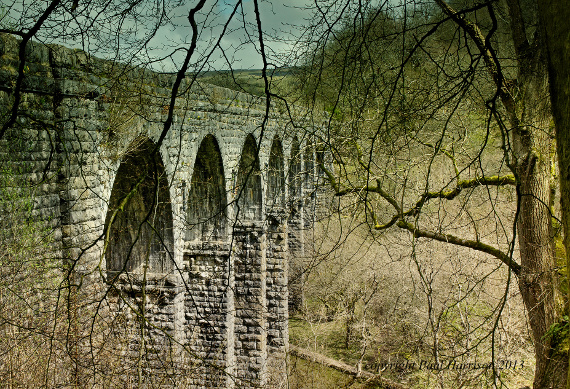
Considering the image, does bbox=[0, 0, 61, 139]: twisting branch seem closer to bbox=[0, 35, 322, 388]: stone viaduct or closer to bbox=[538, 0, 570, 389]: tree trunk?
bbox=[0, 35, 322, 388]: stone viaduct

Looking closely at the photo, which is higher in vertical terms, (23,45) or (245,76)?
(245,76)

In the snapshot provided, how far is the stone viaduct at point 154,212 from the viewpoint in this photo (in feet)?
11.7

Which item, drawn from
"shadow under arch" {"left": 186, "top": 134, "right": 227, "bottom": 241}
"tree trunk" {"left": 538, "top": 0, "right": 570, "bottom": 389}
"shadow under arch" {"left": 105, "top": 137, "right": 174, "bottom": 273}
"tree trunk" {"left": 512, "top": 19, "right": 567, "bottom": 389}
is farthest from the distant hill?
"shadow under arch" {"left": 186, "top": 134, "right": 227, "bottom": 241}

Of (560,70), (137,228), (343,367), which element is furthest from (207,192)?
(560,70)

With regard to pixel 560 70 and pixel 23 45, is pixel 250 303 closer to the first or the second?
pixel 23 45

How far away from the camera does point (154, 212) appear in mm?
1983

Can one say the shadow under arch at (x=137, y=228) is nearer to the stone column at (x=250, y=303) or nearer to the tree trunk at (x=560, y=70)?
the stone column at (x=250, y=303)

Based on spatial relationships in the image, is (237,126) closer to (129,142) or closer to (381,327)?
(129,142)

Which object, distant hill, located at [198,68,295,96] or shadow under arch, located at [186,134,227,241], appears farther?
shadow under arch, located at [186,134,227,241]

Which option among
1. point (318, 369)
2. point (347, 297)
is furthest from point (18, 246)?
point (347, 297)

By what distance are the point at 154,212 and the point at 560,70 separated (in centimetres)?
138

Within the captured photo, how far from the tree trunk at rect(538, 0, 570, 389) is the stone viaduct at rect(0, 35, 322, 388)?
92cm

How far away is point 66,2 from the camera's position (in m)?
2.54

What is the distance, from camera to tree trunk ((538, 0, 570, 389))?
1.41 metres
